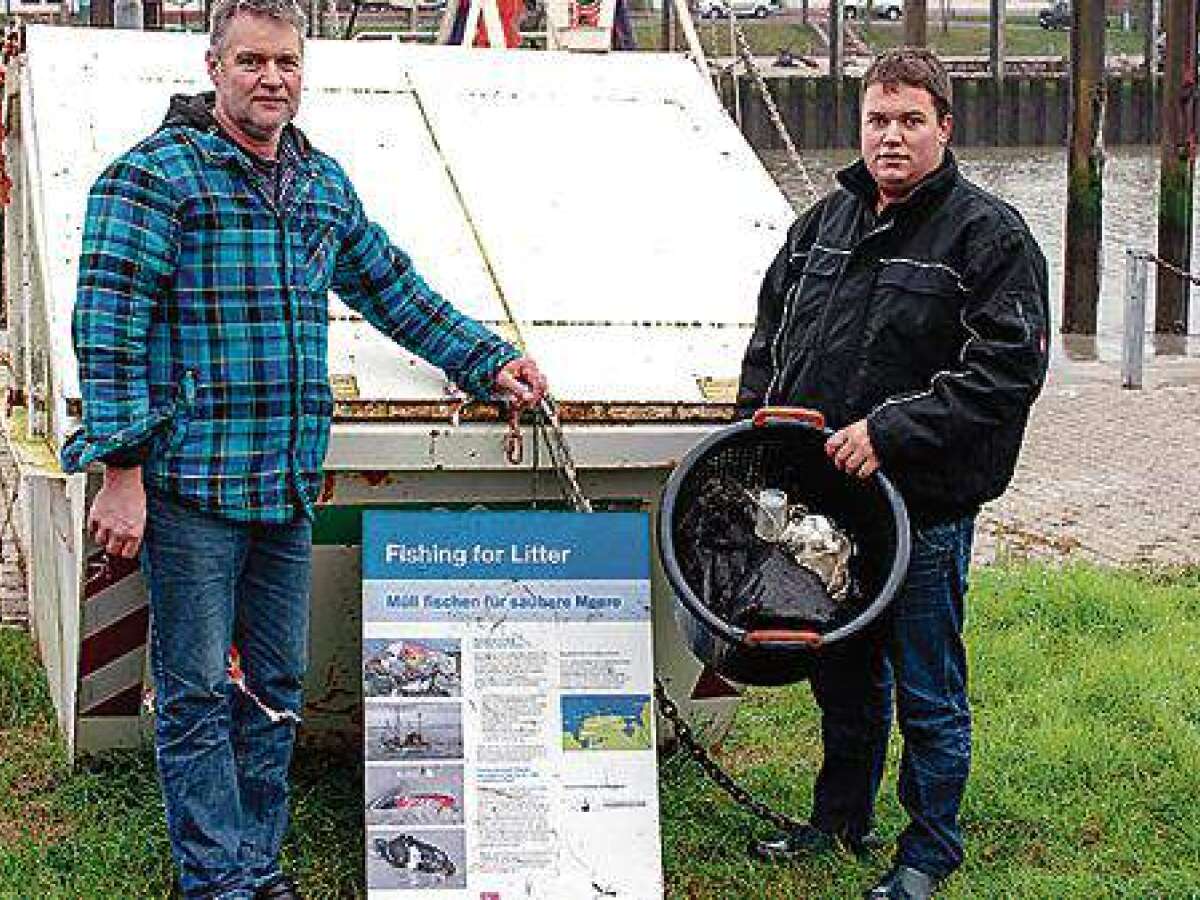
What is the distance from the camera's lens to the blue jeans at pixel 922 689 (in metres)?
5.23

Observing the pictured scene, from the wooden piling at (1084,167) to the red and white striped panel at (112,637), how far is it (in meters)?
14.2

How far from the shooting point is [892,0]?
236ft

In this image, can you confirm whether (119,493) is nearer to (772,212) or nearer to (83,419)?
(83,419)

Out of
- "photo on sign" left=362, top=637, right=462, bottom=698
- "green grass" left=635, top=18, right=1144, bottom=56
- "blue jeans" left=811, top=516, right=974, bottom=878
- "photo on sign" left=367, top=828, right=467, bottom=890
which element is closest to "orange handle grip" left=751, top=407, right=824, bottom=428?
"blue jeans" left=811, top=516, right=974, bottom=878

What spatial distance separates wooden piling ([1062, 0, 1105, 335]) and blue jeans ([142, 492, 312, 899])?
577 inches

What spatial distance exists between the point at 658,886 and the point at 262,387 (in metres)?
1.48

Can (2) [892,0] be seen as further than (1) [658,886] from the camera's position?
Yes

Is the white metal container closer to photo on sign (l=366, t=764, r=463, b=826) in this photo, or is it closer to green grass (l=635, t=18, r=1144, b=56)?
photo on sign (l=366, t=764, r=463, b=826)

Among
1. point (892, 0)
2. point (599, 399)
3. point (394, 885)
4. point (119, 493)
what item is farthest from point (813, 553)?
point (892, 0)

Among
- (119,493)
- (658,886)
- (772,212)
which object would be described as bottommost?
(658,886)

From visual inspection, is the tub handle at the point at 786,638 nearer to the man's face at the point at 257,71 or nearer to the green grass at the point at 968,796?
the green grass at the point at 968,796

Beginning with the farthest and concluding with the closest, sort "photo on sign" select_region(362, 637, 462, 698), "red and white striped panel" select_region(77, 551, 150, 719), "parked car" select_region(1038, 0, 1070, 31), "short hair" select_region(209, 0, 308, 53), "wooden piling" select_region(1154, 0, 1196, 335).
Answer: "parked car" select_region(1038, 0, 1070, 31)
"wooden piling" select_region(1154, 0, 1196, 335)
"red and white striped panel" select_region(77, 551, 150, 719)
"photo on sign" select_region(362, 637, 462, 698)
"short hair" select_region(209, 0, 308, 53)

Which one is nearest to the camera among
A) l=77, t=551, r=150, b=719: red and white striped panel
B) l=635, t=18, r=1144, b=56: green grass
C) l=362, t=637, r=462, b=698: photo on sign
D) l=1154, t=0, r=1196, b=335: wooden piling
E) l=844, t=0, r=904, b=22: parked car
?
l=362, t=637, r=462, b=698: photo on sign

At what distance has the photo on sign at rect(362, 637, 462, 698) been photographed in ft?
17.6
